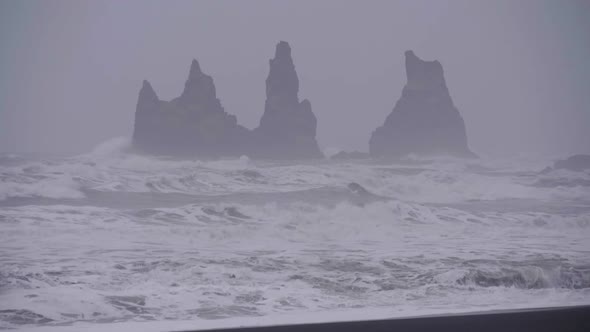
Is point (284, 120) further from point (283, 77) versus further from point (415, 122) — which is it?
point (415, 122)

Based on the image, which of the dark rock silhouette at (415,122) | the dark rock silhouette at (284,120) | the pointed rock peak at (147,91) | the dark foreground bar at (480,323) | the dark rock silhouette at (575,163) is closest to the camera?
the dark foreground bar at (480,323)

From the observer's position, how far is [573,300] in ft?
9.59

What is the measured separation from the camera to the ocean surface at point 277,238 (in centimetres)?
260

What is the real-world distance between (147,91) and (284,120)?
37.7 inches

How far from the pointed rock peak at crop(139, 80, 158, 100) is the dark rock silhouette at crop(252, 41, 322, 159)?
0.75m

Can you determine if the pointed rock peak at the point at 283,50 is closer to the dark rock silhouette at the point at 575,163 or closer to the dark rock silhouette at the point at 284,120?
the dark rock silhouette at the point at 284,120

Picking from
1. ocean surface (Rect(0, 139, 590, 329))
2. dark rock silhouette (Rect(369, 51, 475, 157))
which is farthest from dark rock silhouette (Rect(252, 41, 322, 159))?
dark rock silhouette (Rect(369, 51, 475, 157))

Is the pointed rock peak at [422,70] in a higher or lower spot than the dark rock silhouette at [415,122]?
higher

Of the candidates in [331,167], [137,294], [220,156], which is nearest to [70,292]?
[137,294]

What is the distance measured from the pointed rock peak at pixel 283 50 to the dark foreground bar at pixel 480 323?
192 centimetres

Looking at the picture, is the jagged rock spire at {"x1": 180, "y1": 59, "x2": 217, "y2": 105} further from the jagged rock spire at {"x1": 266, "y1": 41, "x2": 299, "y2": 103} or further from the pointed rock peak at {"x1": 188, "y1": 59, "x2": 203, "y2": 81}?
the jagged rock spire at {"x1": 266, "y1": 41, "x2": 299, "y2": 103}

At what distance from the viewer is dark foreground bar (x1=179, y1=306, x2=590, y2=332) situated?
2215mm

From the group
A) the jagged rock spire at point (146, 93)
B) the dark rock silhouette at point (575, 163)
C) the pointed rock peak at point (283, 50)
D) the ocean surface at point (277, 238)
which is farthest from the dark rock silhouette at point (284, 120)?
the dark rock silhouette at point (575, 163)

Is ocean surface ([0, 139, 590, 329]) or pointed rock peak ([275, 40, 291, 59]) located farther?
pointed rock peak ([275, 40, 291, 59])
